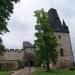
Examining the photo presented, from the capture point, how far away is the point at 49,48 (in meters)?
45.2

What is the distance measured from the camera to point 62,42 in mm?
61031

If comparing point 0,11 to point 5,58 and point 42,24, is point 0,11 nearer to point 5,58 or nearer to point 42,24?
point 42,24

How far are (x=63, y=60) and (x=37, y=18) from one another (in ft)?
56.9

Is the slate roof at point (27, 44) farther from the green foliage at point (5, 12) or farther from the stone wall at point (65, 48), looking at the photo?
the green foliage at point (5, 12)

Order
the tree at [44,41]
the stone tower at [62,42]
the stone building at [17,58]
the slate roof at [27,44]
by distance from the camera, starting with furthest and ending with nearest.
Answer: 1. the slate roof at [27,44]
2. the stone building at [17,58]
3. the stone tower at [62,42]
4. the tree at [44,41]

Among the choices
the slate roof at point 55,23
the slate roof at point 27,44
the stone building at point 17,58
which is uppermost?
the slate roof at point 55,23

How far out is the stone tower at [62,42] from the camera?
2356 inches

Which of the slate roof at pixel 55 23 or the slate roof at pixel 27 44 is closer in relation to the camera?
the slate roof at pixel 55 23

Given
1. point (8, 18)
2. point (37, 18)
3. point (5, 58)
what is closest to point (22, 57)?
point (5, 58)

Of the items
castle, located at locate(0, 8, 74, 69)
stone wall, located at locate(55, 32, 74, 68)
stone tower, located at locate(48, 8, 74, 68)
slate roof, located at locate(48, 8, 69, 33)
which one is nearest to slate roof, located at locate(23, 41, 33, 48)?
castle, located at locate(0, 8, 74, 69)

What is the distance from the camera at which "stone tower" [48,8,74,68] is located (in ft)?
196

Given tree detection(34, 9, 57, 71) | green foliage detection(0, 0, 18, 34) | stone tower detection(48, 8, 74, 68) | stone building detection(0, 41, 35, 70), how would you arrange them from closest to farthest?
green foliage detection(0, 0, 18, 34) → tree detection(34, 9, 57, 71) → stone tower detection(48, 8, 74, 68) → stone building detection(0, 41, 35, 70)

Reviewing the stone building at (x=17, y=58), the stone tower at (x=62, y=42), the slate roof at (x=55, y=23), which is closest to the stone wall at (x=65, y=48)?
the stone tower at (x=62, y=42)

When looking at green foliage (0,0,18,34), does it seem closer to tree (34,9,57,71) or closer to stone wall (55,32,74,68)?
tree (34,9,57,71)
